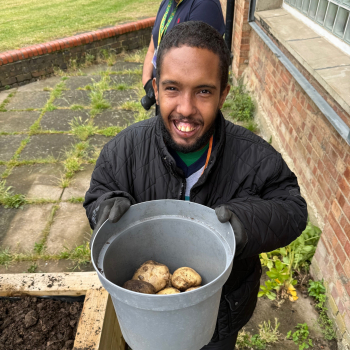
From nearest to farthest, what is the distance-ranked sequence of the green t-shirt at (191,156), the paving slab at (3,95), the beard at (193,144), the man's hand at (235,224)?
the man's hand at (235,224)
the beard at (193,144)
the green t-shirt at (191,156)
the paving slab at (3,95)

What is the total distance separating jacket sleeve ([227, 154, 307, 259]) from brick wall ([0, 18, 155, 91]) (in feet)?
19.6

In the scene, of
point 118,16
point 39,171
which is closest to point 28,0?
point 118,16

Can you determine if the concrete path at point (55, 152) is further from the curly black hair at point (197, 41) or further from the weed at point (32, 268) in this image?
the curly black hair at point (197, 41)

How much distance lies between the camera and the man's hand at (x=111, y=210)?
3.86 feet

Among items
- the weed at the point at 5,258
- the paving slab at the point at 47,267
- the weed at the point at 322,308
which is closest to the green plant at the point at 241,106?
the weed at the point at 322,308

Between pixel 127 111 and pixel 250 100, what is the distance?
6.06ft

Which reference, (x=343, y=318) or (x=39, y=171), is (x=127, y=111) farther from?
(x=343, y=318)

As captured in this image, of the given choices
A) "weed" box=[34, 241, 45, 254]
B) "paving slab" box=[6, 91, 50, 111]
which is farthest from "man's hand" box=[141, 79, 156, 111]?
"paving slab" box=[6, 91, 50, 111]

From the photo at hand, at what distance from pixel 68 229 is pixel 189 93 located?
94.5 inches

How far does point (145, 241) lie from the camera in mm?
1365

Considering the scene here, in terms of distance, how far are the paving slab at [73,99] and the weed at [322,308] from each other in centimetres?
427

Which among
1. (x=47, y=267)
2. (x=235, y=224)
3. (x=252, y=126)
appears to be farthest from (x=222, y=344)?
(x=252, y=126)

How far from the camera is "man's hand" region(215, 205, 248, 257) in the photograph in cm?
116

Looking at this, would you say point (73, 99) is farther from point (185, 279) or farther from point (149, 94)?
point (185, 279)
